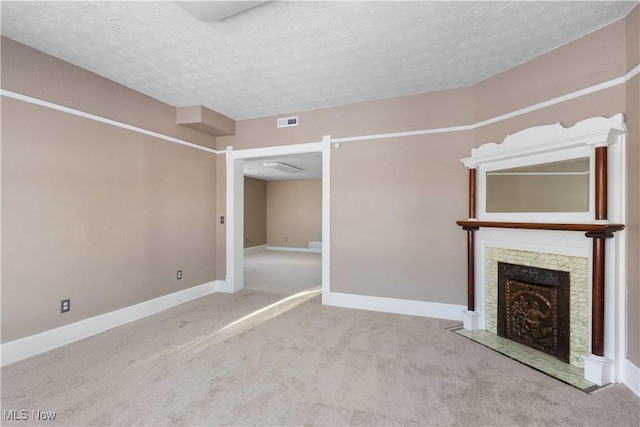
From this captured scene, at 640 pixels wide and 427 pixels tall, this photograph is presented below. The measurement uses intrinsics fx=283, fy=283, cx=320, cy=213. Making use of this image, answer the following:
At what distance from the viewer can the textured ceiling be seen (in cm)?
201

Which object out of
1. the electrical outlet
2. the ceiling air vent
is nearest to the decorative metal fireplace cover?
the ceiling air vent

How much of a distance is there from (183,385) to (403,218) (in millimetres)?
2787

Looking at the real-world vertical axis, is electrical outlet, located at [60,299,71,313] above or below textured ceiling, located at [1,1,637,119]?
below

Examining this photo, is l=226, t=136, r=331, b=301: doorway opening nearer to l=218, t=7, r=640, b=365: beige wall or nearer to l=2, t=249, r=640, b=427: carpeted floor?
l=218, t=7, r=640, b=365: beige wall

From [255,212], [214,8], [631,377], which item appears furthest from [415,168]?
[255,212]

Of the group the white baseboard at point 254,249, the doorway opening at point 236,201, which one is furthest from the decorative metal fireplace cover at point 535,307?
the white baseboard at point 254,249

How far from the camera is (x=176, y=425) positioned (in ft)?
5.45

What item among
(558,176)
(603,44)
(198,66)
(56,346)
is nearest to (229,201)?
(198,66)

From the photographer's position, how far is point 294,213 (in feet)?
32.7

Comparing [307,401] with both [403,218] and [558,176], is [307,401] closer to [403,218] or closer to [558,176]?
[403,218]

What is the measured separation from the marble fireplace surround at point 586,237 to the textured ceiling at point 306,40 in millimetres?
825

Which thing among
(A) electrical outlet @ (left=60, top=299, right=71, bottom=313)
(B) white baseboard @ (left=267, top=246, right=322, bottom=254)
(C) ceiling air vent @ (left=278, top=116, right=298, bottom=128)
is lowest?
(B) white baseboard @ (left=267, top=246, right=322, bottom=254)

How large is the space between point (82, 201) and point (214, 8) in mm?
2294

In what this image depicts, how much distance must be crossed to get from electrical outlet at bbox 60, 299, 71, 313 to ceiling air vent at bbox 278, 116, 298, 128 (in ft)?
10.4
